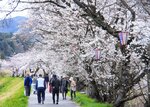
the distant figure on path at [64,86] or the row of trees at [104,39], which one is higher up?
the row of trees at [104,39]

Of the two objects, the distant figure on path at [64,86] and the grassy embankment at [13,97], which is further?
the distant figure on path at [64,86]

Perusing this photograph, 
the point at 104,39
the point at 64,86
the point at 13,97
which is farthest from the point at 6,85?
the point at 104,39

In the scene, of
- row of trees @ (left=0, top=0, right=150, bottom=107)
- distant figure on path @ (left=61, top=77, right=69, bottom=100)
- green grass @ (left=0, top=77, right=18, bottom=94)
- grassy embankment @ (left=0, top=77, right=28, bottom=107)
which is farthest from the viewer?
green grass @ (left=0, top=77, right=18, bottom=94)

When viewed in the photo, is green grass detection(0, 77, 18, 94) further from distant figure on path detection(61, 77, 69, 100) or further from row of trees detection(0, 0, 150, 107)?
row of trees detection(0, 0, 150, 107)

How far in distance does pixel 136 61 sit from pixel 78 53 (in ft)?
19.8

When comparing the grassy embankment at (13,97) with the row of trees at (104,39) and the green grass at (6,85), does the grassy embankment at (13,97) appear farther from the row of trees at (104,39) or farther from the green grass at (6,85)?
the row of trees at (104,39)

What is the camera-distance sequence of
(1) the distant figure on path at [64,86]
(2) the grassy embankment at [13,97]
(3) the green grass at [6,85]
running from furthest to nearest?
(3) the green grass at [6,85] → (1) the distant figure on path at [64,86] → (2) the grassy embankment at [13,97]

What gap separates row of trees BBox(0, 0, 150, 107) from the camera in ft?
53.4

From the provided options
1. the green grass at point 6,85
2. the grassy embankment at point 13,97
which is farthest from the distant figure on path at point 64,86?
the green grass at point 6,85

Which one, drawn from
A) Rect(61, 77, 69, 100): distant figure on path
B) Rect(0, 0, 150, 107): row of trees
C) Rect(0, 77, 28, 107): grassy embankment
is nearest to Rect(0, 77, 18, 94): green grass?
Rect(0, 77, 28, 107): grassy embankment

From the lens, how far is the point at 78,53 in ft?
78.0

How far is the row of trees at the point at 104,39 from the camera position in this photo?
16.3m

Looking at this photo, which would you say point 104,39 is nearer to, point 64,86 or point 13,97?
point 64,86

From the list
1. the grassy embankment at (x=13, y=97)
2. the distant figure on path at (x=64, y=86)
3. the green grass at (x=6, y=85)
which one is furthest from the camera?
the green grass at (x=6, y=85)
